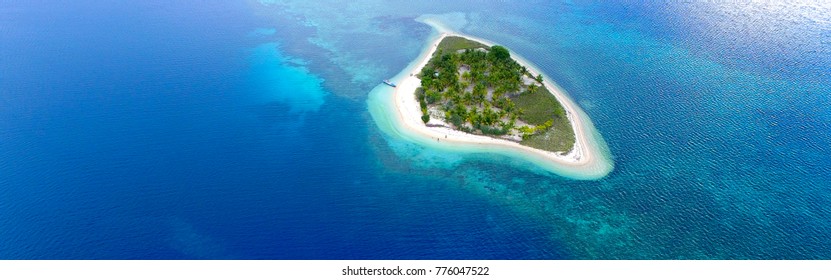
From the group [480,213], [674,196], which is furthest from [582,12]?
[480,213]

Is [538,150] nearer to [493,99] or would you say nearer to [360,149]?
[493,99]

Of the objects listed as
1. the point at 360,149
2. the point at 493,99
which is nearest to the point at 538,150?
the point at 493,99

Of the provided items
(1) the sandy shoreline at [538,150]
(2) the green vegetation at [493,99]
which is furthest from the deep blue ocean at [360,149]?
(2) the green vegetation at [493,99]

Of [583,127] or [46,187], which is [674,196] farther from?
[46,187]

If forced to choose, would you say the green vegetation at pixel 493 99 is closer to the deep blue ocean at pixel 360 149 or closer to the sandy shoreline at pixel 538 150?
the sandy shoreline at pixel 538 150

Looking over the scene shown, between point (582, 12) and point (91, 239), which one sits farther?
point (582, 12)
